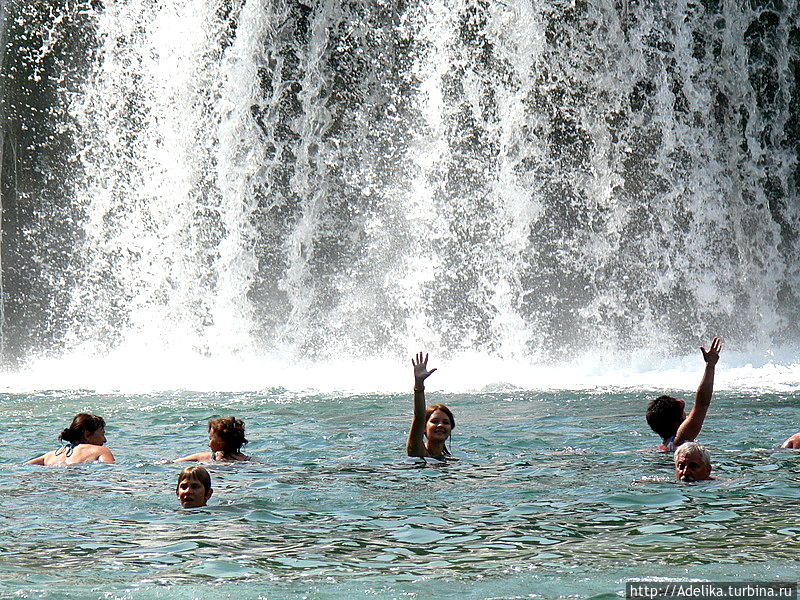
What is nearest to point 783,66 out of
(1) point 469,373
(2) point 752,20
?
(2) point 752,20

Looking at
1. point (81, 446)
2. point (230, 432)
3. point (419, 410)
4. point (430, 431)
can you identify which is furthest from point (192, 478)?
point (81, 446)

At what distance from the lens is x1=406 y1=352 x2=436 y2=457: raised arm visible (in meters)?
8.11

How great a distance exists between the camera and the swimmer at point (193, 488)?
744cm

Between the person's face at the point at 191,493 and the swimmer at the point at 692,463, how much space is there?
3188 millimetres

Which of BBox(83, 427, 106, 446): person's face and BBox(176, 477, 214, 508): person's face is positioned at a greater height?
BBox(83, 427, 106, 446): person's face

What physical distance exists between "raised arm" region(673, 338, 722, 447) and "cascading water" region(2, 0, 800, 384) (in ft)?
41.9

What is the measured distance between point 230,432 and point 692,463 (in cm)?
351

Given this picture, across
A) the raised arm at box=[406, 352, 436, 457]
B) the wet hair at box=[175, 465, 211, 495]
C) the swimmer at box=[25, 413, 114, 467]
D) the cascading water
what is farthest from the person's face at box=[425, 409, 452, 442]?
the cascading water

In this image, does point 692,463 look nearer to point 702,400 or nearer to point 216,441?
point 702,400

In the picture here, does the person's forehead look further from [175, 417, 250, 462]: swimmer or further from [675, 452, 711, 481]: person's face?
[675, 452, 711, 481]: person's face

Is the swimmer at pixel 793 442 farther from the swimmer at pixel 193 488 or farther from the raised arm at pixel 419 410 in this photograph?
the swimmer at pixel 193 488

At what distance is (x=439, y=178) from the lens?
22.1 meters

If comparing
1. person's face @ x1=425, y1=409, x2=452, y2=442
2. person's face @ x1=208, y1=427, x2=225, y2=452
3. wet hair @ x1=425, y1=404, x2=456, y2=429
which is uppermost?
wet hair @ x1=425, y1=404, x2=456, y2=429

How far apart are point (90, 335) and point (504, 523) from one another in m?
17.8
